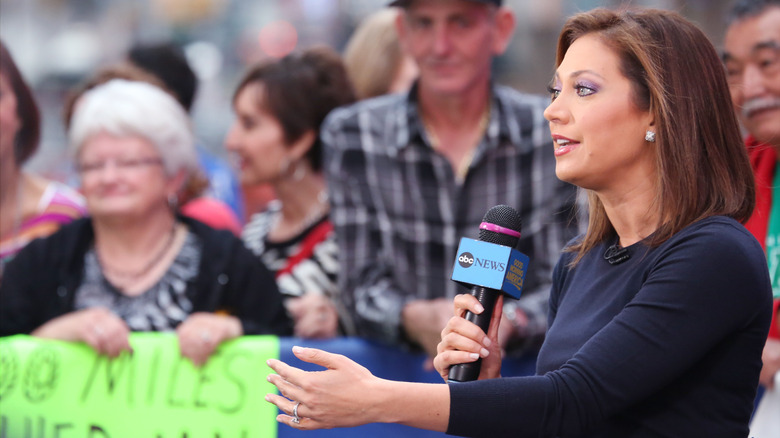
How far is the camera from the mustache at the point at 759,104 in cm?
367

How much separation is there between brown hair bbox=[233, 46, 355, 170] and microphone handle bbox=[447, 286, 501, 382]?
2751mm

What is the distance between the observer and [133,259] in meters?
3.86

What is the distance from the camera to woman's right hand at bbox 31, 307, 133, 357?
3.47 meters

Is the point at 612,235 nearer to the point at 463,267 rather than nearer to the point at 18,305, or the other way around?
the point at 463,267

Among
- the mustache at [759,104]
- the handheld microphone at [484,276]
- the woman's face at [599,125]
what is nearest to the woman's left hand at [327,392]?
the handheld microphone at [484,276]

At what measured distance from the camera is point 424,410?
6.46 ft

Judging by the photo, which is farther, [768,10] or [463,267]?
[768,10]

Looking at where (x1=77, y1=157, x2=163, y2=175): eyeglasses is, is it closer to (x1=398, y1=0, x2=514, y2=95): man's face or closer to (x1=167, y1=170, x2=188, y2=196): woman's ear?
(x1=167, y1=170, x2=188, y2=196): woman's ear

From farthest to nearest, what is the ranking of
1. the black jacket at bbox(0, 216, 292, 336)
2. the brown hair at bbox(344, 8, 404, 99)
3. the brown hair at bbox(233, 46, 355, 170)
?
1. the brown hair at bbox(344, 8, 404, 99)
2. the brown hair at bbox(233, 46, 355, 170)
3. the black jacket at bbox(0, 216, 292, 336)

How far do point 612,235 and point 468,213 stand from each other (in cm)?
152

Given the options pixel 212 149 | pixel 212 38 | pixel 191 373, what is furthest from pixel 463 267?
pixel 212 38

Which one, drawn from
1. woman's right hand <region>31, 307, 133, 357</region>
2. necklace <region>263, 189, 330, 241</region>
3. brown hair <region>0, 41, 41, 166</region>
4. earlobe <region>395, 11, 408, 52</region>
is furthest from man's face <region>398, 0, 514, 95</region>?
brown hair <region>0, 41, 41, 166</region>

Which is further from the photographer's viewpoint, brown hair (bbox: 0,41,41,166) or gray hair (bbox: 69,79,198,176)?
brown hair (bbox: 0,41,41,166)

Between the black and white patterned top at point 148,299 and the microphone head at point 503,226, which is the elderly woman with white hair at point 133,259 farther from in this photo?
the microphone head at point 503,226
